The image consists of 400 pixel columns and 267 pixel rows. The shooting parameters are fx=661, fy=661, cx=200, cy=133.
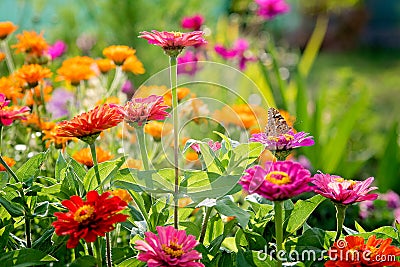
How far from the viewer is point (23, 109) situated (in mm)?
908

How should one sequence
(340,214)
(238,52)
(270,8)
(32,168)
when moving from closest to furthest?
(340,214)
(32,168)
(238,52)
(270,8)

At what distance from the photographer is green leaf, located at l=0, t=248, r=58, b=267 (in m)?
0.81

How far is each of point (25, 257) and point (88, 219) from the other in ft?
0.38

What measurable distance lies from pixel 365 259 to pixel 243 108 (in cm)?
72

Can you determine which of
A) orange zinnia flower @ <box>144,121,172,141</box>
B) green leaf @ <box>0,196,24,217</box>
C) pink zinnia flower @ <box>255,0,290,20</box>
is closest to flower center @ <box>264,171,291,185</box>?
green leaf @ <box>0,196,24,217</box>

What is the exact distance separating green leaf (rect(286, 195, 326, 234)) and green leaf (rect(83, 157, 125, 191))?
25cm

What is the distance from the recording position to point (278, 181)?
0.74 metres

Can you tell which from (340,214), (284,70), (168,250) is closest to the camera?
(168,250)

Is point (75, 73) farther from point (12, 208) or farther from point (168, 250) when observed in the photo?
point (168, 250)

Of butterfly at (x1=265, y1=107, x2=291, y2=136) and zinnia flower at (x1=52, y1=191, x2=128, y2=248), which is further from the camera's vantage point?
butterfly at (x1=265, y1=107, x2=291, y2=136)

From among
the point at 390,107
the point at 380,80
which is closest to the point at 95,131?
the point at 390,107

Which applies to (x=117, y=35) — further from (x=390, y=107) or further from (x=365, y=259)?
(x=365, y=259)

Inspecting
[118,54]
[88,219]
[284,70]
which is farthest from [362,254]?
[284,70]

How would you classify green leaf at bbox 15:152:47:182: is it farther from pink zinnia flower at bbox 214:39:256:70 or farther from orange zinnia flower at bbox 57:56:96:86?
pink zinnia flower at bbox 214:39:256:70
